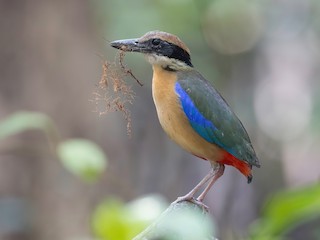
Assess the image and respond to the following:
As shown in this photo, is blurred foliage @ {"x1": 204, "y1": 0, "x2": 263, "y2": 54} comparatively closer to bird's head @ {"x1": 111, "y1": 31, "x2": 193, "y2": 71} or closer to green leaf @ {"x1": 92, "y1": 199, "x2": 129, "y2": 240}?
bird's head @ {"x1": 111, "y1": 31, "x2": 193, "y2": 71}

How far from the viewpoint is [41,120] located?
5.10 meters

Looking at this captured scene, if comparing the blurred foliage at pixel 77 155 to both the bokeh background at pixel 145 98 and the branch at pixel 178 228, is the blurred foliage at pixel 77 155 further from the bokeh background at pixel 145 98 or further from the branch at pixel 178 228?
the bokeh background at pixel 145 98

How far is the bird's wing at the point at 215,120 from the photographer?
3771 mm

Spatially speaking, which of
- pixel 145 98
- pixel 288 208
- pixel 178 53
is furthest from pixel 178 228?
pixel 145 98

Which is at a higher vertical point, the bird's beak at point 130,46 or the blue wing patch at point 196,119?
the bird's beak at point 130,46

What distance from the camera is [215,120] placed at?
378cm

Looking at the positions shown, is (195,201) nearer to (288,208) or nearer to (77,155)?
(288,208)

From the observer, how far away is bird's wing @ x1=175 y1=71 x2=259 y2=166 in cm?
377

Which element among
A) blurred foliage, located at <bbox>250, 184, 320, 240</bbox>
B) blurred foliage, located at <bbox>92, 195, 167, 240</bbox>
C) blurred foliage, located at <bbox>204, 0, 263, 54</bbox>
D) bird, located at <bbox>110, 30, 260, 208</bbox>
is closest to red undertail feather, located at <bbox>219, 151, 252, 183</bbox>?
bird, located at <bbox>110, 30, 260, 208</bbox>

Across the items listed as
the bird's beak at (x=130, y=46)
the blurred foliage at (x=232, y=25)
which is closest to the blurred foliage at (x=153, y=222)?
the bird's beak at (x=130, y=46)

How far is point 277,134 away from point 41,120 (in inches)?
243

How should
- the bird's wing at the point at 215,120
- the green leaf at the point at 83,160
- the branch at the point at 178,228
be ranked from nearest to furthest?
the branch at the point at 178,228
the bird's wing at the point at 215,120
the green leaf at the point at 83,160

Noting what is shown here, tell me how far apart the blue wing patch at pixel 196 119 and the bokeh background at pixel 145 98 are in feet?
7.76

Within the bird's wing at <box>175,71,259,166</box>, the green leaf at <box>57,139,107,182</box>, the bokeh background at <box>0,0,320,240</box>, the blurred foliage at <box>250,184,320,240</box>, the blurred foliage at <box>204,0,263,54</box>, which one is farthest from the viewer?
the blurred foliage at <box>204,0,263,54</box>
